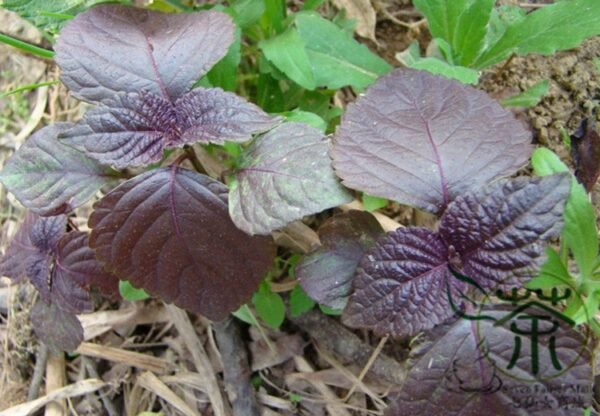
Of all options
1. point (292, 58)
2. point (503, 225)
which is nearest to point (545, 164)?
point (503, 225)

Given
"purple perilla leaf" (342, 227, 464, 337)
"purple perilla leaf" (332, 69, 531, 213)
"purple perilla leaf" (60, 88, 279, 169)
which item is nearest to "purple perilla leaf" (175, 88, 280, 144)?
"purple perilla leaf" (60, 88, 279, 169)

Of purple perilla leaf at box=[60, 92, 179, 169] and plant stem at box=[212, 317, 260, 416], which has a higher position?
purple perilla leaf at box=[60, 92, 179, 169]

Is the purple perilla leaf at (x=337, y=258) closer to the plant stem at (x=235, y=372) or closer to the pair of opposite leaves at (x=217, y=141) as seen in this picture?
the pair of opposite leaves at (x=217, y=141)

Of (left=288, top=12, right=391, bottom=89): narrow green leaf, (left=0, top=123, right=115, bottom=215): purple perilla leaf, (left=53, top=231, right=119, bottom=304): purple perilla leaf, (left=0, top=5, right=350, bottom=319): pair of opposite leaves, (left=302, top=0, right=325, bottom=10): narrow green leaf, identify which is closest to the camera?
(left=0, top=5, right=350, bottom=319): pair of opposite leaves

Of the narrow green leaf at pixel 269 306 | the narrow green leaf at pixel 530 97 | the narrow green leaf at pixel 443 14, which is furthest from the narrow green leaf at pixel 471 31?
the narrow green leaf at pixel 269 306

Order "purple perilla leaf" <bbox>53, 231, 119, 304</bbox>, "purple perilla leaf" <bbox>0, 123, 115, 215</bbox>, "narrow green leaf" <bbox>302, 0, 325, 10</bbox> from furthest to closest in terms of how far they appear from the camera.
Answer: "narrow green leaf" <bbox>302, 0, 325, 10</bbox>
"purple perilla leaf" <bbox>53, 231, 119, 304</bbox>
"purple perilla leaf" <bbox>0, 123, 115, 215</bbox>

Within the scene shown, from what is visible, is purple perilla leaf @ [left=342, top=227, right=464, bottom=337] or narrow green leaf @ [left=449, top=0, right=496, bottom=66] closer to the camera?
purple perilla leaf @ [left=342, top=227, right=464, bottom=337]

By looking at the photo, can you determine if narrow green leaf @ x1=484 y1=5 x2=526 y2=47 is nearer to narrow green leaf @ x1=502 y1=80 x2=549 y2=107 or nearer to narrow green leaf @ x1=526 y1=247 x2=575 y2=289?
narrow green leaf @ x1=502 y1=80 x2=549 y2=107
